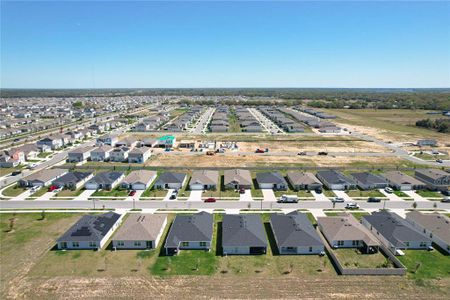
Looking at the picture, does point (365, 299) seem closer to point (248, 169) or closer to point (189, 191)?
point (189, 191)

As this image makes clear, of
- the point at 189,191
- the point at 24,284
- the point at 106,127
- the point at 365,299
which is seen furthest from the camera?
the point at 106,127

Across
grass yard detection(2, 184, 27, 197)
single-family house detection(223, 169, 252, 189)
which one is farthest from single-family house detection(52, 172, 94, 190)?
single-family house detection(223, 169, 252, 189)

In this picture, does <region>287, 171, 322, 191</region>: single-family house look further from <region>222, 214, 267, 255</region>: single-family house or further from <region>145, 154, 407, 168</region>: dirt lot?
<region>222, 214, 267, 255</region>: single-family house

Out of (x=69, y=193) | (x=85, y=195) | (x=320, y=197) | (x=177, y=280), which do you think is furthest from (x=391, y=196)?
(x=69, y=193)

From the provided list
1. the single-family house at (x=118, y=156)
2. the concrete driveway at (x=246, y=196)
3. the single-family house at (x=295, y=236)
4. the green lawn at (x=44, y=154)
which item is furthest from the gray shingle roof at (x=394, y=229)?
the green lawn at (x=44, y=154)

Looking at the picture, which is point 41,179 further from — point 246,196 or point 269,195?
point 269,195

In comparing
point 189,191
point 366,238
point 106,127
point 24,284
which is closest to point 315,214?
point 366,238
